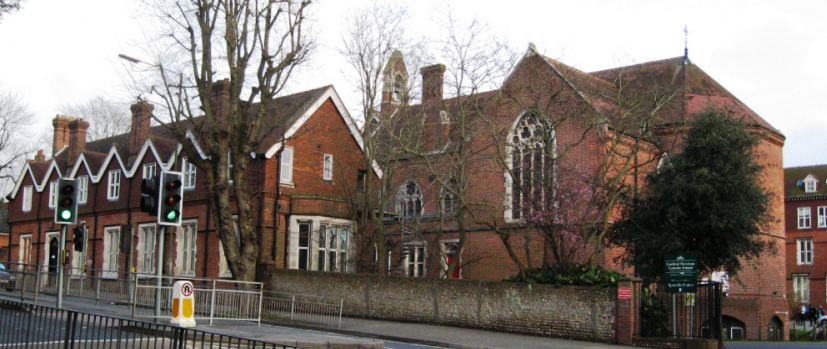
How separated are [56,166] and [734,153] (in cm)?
3566

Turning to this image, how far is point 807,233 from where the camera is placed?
69.4 metres

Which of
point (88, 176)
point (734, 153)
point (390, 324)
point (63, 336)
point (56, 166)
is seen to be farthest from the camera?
point (56, 166)

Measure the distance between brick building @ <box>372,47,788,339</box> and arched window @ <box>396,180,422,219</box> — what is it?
3.7 inches

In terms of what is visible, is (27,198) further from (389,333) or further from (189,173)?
(389,333)

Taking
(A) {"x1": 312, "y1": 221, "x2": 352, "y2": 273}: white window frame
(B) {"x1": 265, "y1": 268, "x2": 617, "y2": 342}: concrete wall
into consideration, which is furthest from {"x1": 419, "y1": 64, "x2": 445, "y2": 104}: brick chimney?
(B) {"x1": 265, "y1": 268, "x2": 617, "y2": 342}: concrete wall

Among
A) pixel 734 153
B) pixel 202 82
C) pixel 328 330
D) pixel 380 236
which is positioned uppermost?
pixel 202 82

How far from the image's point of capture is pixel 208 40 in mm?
26031

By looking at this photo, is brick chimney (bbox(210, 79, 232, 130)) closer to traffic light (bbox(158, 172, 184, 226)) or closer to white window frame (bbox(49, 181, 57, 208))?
white window frame (bbox(49, 181, 57, 208))

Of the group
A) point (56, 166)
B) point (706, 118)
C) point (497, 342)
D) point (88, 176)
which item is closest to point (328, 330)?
point (497, 342)

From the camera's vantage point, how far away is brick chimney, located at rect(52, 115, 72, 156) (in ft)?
162

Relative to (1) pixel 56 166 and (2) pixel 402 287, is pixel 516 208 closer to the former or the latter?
(2) pixel 402 287

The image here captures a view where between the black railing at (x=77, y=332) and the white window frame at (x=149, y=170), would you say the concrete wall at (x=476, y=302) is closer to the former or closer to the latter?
the white window frame at (x=149, y=170)

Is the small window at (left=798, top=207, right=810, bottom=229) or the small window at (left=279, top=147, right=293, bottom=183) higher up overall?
the small window at (left=798, top=207, right=810, bottom=229)

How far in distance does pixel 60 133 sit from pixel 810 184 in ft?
194
